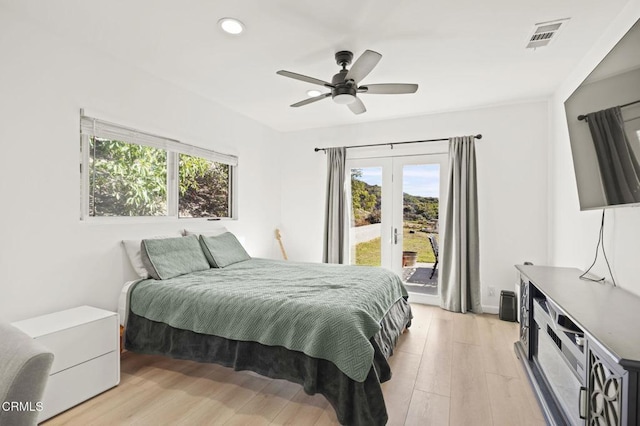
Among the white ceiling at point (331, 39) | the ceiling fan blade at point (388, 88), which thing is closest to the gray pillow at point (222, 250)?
the white ceiling at point (331, 39)

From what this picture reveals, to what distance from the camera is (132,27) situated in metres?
2.29

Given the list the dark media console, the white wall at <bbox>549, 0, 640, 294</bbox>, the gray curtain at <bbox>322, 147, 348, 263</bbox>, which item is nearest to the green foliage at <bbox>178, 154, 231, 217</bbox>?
the gray curtain at <bbox>322, 147, 348, 263</bbox>

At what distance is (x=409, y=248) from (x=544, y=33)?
281 cm

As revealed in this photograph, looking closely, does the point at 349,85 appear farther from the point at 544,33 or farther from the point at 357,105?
the point at 544,33

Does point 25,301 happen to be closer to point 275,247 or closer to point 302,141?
point 275,247

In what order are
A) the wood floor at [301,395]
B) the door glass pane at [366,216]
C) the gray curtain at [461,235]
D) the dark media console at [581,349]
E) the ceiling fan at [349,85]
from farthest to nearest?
the door glass pane at [366,216] → the gray curtain at [461,235] → the ceiling fan at [349,85] → the wood floor at [301,395] → the dark media console at [581,349]

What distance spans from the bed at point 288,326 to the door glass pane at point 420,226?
1.55 meters

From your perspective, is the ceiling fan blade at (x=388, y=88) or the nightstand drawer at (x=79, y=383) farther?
the ceiling fan blade at (x=388, y=88)

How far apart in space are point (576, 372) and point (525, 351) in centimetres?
114

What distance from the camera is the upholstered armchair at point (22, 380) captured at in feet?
2.49

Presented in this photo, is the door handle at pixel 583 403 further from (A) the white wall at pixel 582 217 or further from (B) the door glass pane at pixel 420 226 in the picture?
(B) the door glass pane at pixel 420 226

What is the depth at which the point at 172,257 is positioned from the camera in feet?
9.59

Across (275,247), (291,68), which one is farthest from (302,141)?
(291,68)

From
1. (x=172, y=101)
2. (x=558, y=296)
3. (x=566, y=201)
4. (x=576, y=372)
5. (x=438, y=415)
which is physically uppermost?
(x=172, y=101)
